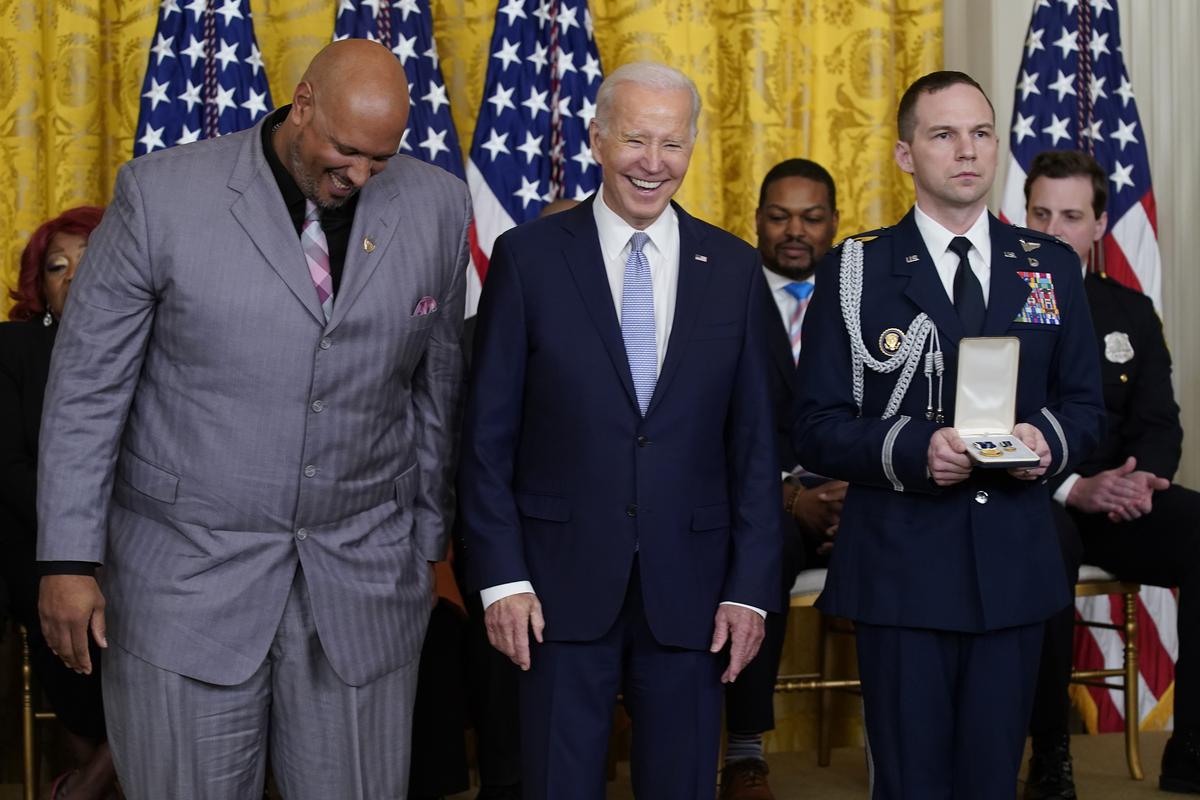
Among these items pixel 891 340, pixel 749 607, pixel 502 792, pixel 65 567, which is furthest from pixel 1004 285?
pixel 502 792

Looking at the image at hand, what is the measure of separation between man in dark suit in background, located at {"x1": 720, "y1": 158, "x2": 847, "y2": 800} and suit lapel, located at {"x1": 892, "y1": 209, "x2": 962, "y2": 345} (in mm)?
A: 901

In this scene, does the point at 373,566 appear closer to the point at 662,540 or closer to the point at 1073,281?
the point at 662,540

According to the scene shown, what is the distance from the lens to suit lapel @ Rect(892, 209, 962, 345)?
109 inches

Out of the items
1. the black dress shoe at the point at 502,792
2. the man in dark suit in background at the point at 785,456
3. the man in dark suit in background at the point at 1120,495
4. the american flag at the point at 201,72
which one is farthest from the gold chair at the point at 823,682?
the american flag at the point at 201,72

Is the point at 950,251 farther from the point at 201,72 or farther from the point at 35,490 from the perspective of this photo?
the point at 201,72

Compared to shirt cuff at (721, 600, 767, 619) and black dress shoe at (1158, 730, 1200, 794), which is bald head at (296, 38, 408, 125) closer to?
shirt cuff at (721, 600, 767, 619)

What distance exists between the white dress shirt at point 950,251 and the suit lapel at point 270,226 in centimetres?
120

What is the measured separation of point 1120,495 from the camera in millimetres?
4234

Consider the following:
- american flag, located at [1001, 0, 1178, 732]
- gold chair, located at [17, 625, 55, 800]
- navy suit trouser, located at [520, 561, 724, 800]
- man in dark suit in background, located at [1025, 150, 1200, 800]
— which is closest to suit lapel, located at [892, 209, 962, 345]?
navy suit trouser, located at [520, 561, 724, 800]

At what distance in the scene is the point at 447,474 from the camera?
2803 mm

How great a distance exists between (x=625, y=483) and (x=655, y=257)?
1.43ft

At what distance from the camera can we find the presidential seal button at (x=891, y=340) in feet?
9.19

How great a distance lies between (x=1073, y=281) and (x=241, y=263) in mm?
1618

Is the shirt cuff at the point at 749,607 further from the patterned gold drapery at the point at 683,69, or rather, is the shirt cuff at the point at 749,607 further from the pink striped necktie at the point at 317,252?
the patterned gold drapery at the point at 683,69
